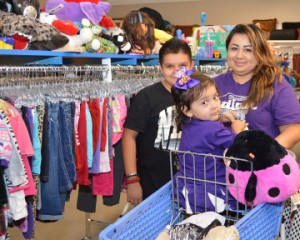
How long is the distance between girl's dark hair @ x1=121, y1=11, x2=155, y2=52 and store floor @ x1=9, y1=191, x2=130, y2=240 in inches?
61.4

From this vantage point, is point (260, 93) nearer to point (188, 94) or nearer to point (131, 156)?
point (188, 94)

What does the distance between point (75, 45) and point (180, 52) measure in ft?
2.49

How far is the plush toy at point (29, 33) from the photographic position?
222 centimetres

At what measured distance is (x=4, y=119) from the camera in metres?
1.74

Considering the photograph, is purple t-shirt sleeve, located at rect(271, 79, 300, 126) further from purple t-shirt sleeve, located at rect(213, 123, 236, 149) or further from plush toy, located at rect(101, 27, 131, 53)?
plush toy, located at rect(101, 27, 131, 53)

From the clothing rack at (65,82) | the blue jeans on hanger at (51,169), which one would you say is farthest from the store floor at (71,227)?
the blue jeans on hanger at (51,169)

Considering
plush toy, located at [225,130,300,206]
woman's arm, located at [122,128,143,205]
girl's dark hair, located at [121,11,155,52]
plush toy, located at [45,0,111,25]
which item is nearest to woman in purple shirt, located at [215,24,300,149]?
plush toy, located at [225,130,300,206]

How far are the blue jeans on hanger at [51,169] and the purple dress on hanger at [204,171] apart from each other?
787mm

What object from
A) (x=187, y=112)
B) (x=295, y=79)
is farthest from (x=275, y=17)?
(x=187, y=112)

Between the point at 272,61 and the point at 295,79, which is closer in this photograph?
the point at 272,61

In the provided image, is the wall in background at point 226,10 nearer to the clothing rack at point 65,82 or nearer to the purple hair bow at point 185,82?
the clothing rack at point 65,82

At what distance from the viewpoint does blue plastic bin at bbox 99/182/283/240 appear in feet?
3.99

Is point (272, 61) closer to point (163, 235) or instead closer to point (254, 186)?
point (254, 186)

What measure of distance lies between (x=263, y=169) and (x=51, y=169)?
3.82 ft
